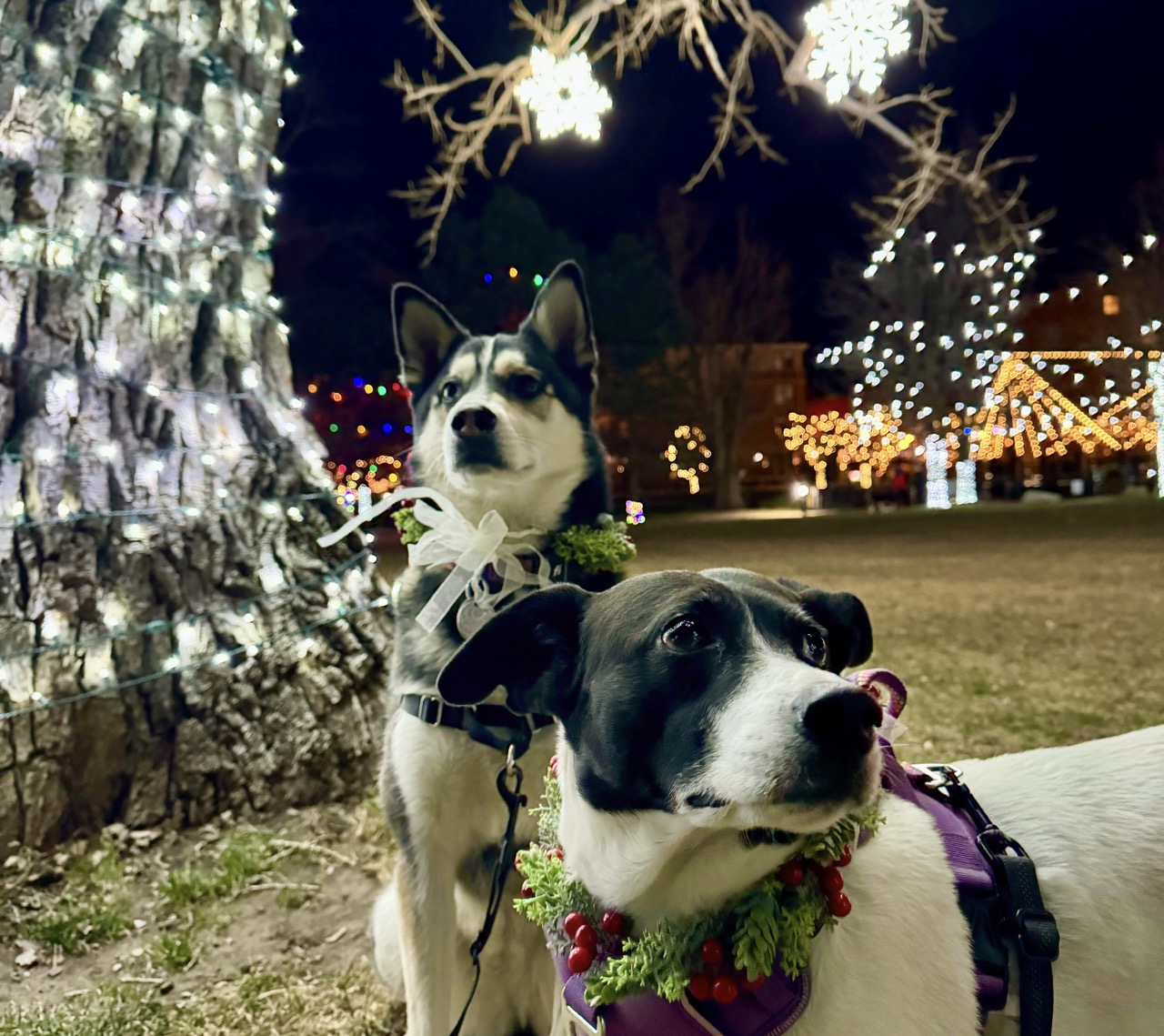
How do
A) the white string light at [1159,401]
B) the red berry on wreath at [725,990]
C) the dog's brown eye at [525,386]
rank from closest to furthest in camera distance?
the red berry on wreath at [725,990] < the dog's brown eye at [525,386] < the white string light at [1159,401]

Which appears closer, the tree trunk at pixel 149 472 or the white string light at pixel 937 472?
the tree trunk at pixel 149 472

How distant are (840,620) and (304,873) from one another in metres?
2.38

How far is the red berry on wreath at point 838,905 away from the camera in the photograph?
1249 millimetres

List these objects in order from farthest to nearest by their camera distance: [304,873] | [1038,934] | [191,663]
A: [191,663] → [304,873] → [1038,934]

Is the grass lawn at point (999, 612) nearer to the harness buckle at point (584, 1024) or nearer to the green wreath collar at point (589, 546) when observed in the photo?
the green wreath collar at point (589, 546)

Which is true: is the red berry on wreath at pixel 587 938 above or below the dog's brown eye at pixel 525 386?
below

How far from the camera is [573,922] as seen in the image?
54.4 inches

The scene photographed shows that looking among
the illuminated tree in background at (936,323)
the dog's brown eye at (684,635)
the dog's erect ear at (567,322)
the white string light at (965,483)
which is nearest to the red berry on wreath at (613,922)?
the dog's brown eye at (684,635)

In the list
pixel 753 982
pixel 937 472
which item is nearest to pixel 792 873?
pixel 753 982

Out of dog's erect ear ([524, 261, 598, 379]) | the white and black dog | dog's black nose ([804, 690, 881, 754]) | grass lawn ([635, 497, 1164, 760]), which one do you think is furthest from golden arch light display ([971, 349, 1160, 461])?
dog's black nose ([804, 690, 881, 754])

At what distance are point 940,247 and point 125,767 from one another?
2770 cm

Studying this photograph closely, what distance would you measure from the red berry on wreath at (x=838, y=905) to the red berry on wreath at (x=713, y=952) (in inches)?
7.0

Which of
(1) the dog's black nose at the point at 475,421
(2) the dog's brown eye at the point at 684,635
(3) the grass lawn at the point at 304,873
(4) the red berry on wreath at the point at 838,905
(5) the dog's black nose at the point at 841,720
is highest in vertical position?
(1) the dog's black nose at the point at 475,421

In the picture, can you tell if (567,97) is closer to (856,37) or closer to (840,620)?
(856,37)
